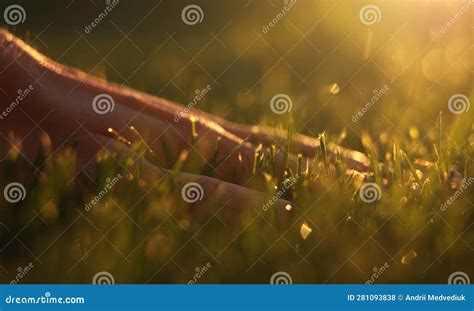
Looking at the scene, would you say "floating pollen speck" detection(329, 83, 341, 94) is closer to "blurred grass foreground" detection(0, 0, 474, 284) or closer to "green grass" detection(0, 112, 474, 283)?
"blurred grass foreground" detection(0, 0, 474, 284)

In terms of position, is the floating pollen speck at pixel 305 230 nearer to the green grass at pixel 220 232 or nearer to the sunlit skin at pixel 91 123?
the green grass at pixel 220 232

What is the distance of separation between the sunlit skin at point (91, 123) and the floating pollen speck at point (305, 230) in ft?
1.52

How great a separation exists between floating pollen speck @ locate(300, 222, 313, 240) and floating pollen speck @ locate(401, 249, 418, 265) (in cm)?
32

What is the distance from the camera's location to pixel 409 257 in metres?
2.49

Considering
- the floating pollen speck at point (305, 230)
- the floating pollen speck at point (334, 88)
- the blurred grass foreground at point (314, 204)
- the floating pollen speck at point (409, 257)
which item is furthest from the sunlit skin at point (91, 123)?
the floating pollen speck at point (334, 88)

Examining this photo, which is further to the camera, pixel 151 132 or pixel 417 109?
pixel 417 109

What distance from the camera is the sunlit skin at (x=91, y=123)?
115 inches

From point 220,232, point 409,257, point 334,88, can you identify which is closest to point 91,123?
point 220,232

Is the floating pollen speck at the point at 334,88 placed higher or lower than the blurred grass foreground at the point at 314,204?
higher

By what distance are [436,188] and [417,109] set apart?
1630 mm

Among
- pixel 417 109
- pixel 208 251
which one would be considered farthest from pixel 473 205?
pixel 417 109

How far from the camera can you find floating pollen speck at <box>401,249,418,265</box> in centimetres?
247
